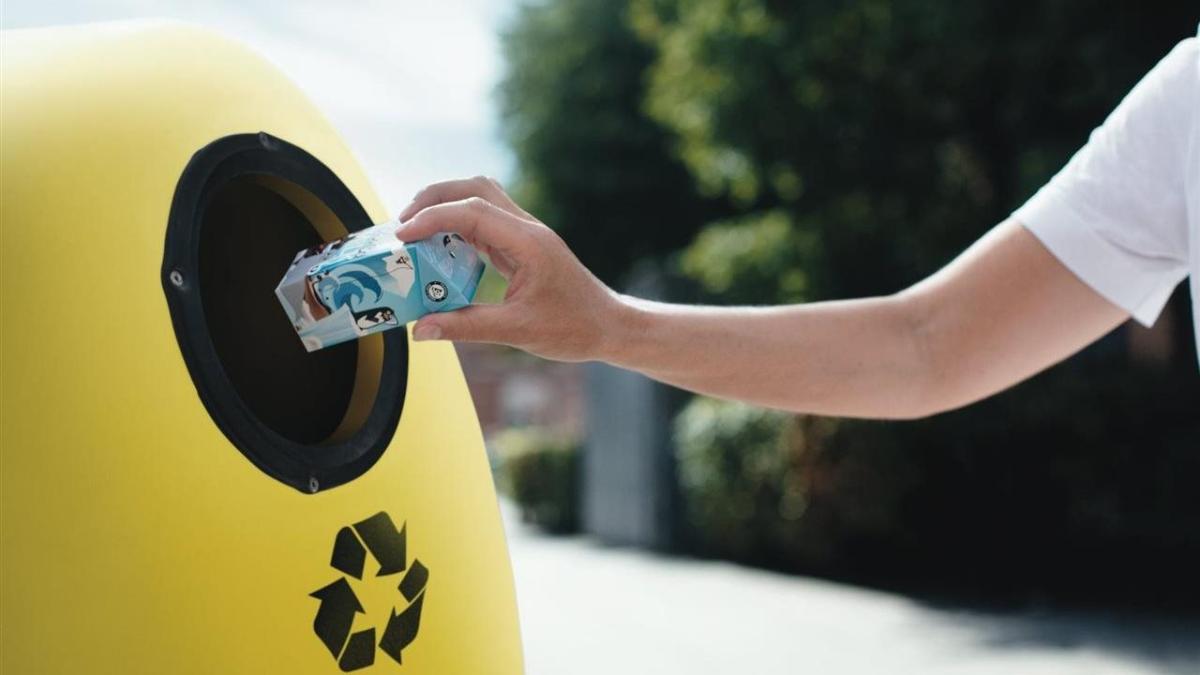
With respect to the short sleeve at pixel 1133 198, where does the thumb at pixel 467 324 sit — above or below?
below

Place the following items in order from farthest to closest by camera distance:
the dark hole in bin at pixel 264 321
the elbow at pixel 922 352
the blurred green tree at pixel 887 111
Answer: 1. the blurred green tree at pixel 887 111
2. the elbow at pixel 922 352
3. the dark hole in bin at pixel 264 321

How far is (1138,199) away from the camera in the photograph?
68.2 inches

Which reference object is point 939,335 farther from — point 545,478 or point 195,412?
point 545,478

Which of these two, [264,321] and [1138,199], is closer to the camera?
[264,321]

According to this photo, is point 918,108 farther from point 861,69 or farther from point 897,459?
point 897,459

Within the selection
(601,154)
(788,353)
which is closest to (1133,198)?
(788,353)

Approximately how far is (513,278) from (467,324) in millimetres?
72

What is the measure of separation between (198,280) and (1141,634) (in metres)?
7.50

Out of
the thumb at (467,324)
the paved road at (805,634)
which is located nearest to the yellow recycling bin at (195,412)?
the thumb at (467,324)

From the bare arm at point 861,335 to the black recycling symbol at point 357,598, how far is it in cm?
27

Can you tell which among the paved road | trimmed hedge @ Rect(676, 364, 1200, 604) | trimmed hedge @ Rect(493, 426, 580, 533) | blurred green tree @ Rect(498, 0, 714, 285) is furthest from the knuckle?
blurred green tree @ Rect(498, 0, 714, 285)

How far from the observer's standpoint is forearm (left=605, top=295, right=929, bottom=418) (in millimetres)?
1527

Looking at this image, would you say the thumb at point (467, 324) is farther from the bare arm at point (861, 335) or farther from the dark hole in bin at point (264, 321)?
the dark hole in bin at point (264, 321)

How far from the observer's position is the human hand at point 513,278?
1267 mm
